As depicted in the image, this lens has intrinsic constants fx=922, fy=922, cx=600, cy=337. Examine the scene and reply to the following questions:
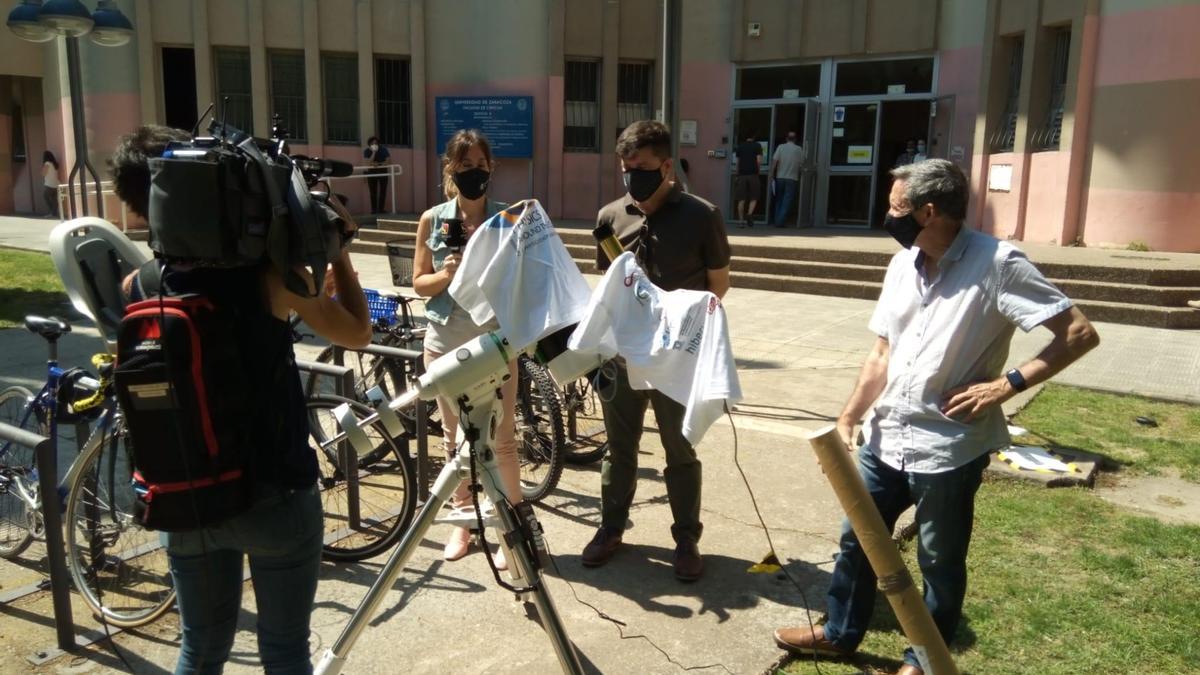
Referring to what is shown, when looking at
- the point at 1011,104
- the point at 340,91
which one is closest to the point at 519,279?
the point at 1011,104

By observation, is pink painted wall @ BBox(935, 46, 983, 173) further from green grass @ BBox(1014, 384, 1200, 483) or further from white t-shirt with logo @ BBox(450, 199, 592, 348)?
white t-shirt with logo @ BBox(450, 199, 592, 348)

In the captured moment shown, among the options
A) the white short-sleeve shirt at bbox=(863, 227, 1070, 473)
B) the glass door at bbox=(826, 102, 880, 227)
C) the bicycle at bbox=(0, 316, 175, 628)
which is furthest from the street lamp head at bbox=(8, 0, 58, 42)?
the glass door at bbox=(826, 102, 880, 227)

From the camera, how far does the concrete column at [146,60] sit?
18.5 metres

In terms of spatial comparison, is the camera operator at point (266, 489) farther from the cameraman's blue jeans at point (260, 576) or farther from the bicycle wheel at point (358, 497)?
the bicycle wheel at point (358, 497)

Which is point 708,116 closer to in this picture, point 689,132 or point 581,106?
point 689,132

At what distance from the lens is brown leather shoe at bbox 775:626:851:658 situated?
3374 mm

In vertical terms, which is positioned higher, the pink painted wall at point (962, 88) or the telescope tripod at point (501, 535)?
the pink painted wall at point (962, 88)

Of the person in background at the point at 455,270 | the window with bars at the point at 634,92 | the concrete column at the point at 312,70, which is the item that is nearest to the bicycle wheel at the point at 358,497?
the person in background at the point at 455,270

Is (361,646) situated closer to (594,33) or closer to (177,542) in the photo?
(177,542)

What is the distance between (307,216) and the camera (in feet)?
6.70

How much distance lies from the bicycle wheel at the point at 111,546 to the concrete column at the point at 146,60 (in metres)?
17.1

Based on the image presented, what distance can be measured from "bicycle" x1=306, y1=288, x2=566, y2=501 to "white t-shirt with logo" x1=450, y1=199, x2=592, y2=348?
1.66m

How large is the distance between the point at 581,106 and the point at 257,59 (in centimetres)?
666

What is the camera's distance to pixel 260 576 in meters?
2.26
